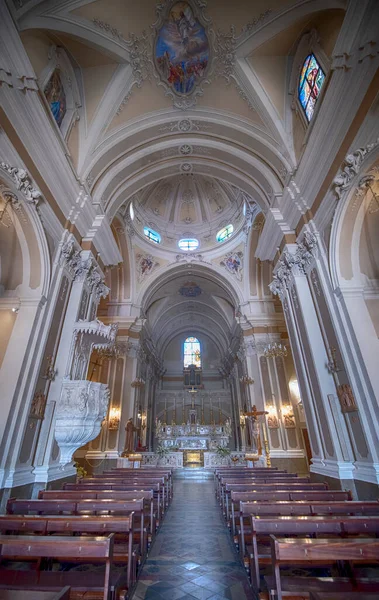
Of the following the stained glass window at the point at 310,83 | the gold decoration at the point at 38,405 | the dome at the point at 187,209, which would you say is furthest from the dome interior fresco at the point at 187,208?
the gold decoration at the point at 38,405

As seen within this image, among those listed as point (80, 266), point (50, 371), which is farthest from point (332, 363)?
point (80, 266)

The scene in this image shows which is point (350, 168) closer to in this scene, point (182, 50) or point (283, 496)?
point (283, 496)

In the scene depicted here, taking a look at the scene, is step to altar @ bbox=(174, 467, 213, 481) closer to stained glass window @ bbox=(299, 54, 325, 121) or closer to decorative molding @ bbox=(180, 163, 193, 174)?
decorative molding @ bbox=(180, 163, 193, 174)

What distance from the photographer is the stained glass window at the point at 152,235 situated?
16.5 m

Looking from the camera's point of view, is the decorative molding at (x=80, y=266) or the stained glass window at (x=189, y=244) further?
the stained glass window at (x=189, y=244)

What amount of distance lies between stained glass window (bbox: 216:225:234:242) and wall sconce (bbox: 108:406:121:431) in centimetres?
1044

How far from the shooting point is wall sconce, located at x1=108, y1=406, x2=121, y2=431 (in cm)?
1280

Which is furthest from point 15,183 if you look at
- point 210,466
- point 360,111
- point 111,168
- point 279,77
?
point 210,466

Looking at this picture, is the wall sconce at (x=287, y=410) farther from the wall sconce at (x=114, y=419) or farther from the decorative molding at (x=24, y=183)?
the decorative molding at (x=24, y=183)

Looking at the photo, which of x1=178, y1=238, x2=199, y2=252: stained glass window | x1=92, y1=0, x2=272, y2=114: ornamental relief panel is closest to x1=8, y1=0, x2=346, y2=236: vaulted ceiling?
x1=92, y1=0, x2=272, y2=114: ornamental relief panel

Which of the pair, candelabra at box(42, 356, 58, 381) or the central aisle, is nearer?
the central aisle

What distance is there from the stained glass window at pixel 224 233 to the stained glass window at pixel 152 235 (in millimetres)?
3480

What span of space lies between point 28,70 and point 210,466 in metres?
17.0

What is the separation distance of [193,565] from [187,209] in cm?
1660
